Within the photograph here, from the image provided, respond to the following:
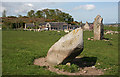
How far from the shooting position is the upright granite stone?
8.47m

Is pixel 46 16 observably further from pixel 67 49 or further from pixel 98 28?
pixel 67 49

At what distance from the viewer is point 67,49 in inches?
334

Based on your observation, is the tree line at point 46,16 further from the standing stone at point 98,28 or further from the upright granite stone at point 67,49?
the upright granite stone at point 67,49

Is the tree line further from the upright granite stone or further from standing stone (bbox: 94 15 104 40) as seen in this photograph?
the upright granite stone

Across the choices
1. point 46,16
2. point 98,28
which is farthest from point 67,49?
point 46,16

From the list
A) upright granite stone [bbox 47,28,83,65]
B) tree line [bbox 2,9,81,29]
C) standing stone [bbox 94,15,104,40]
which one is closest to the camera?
upright granite stone [bbox 47,28,83,65]

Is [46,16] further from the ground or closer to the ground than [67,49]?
further from the ground

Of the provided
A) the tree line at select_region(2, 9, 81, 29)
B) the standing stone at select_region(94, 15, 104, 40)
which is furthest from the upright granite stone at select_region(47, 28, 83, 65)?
the tree line at select_region(2, 9, 81, 29)

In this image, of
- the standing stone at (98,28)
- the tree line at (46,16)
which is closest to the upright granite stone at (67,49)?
the standing stone at (98,28)

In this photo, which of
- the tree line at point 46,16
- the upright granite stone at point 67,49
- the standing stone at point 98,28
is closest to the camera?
the upright granite stone at point 67,49

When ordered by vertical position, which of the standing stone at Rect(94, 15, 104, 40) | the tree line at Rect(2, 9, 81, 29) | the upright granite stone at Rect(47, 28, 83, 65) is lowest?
the upright granite stone at Rect(47, 28, 83, 65)

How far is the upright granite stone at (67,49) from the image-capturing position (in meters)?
8.47

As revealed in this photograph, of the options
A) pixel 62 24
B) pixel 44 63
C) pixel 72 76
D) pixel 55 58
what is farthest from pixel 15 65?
pixel 62 24

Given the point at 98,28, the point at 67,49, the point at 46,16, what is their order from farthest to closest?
the point at 46,16
the point at 98,28
the point at 67,49
